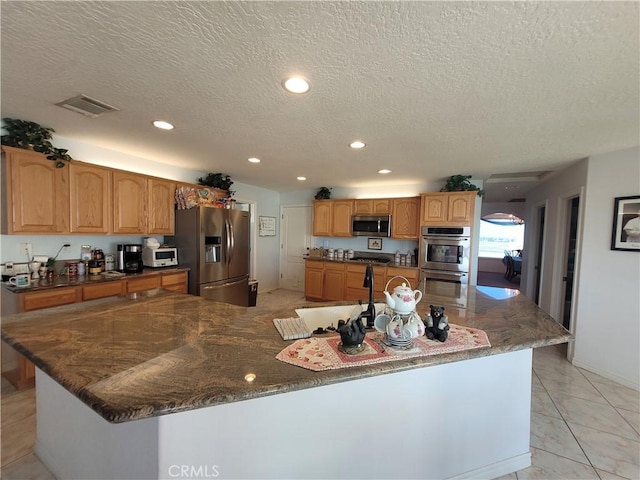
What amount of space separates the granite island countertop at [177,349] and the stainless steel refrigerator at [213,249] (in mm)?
1604

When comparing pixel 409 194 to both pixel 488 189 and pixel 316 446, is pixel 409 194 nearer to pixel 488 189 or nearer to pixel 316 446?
pixel 488 189

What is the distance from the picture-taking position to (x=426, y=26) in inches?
44.4

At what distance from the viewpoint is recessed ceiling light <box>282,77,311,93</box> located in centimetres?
156

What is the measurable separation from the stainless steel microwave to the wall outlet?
169 inches

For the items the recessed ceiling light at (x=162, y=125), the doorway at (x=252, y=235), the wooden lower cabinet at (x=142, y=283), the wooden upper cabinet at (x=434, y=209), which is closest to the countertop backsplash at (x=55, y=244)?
the wooden lower cabinet at (x=142, y=283)

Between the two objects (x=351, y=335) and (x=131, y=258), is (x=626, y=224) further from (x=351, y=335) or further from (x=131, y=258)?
(x=131, y=258)

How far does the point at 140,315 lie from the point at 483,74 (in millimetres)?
2434

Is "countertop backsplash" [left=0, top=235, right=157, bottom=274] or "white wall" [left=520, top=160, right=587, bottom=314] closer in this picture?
"countertop backsplash" [left=0, top=235, right=157, bottom=274]

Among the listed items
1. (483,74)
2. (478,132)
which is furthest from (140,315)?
(478,132)

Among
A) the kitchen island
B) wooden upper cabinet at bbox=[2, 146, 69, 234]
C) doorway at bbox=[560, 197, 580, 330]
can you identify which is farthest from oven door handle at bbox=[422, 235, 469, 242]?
wooden upper cabinet at bbox=[2, 146, 69, 234]

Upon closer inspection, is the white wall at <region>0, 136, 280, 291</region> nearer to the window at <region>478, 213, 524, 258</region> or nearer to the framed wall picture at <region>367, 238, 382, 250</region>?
the framed wall picture at <region>367, 238, 382, 250</region>

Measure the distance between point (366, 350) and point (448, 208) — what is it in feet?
11.8

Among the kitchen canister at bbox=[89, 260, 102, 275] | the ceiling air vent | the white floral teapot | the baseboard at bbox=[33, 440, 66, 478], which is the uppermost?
the ceiling air vent

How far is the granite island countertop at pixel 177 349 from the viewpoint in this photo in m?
0.87
